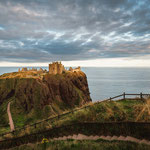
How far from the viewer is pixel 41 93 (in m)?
86.9

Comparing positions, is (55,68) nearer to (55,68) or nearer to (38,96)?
(55,68)

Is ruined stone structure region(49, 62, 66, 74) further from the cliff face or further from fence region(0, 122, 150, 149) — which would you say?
fence region(0, 122, 150, 149)

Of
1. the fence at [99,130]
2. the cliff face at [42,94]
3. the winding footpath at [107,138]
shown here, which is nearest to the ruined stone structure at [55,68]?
the cliff face at [42,94]

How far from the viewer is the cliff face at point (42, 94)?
273 feet

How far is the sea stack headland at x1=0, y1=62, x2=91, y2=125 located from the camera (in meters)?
79.7

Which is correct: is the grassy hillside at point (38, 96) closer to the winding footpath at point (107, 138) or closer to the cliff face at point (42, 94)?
the cliff face at point (42, 94)

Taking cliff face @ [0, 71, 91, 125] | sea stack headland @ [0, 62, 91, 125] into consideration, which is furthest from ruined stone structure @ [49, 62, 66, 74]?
cliff face @ [0, 71, 91, 125]

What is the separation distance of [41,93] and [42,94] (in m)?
1.00

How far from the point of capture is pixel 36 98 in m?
84.9

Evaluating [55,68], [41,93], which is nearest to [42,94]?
[41,93]

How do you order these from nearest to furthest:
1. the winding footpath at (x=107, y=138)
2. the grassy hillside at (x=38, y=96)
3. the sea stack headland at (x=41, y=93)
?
the winding footpath at (x=107, y=138) < the grassy hillside at (x=38, y=96) < the sea stack headland at (x=41, y=93)

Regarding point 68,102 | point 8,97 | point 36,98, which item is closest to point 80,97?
point 68,102

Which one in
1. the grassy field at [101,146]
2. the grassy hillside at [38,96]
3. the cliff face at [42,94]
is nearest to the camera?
the grassy field at [101,146]

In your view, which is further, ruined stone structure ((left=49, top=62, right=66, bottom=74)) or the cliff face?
ruined stone structure ((left=49, top=62, right=66, bottom=74))
